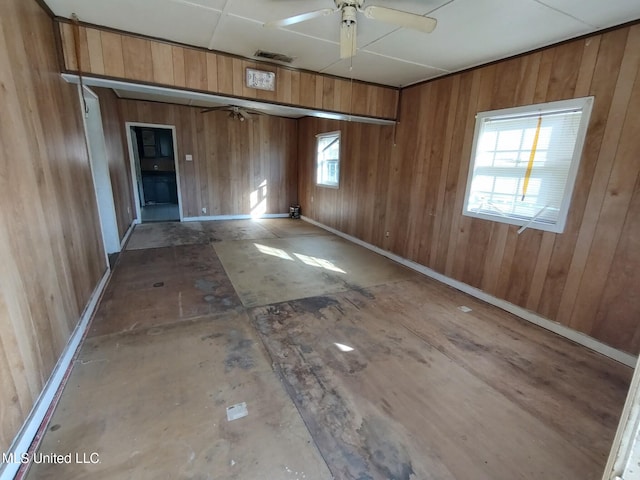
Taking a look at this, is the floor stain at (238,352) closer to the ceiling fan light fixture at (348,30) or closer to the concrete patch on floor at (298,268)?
the concrete patch on floor at (298,268)

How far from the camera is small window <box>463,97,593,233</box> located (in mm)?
2447

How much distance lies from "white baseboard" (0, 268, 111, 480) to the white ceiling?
2.47 m

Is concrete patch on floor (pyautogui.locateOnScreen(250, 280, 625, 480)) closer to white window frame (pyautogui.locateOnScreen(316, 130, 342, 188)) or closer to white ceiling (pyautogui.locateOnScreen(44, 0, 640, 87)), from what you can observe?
white ceiling (pyautogui.locateOnScreen(44, 0, 640, 87))

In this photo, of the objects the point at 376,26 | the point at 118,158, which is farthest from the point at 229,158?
the point at 376,26

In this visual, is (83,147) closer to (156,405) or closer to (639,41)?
(156,405)

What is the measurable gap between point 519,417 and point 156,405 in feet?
7.03

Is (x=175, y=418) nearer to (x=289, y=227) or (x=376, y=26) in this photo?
(x=376, y=26)

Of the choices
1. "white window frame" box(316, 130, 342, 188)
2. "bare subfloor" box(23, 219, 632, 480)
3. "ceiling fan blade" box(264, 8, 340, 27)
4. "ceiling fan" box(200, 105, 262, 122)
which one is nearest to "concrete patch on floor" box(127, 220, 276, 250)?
"white window frame" box(316, 130, 342, 188)

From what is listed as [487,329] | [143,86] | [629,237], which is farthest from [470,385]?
[143,86]

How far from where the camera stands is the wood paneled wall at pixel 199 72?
2473mm

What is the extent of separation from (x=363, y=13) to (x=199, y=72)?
1.81 m

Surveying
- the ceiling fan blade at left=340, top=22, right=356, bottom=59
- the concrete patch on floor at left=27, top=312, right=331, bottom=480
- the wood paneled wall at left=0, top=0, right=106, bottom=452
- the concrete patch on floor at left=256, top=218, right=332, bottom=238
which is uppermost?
the ceiling fan blade at left=340, top=22, right=356, bottom=59

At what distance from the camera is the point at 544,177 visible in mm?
2623

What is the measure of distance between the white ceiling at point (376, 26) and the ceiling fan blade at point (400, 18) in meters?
0.28
